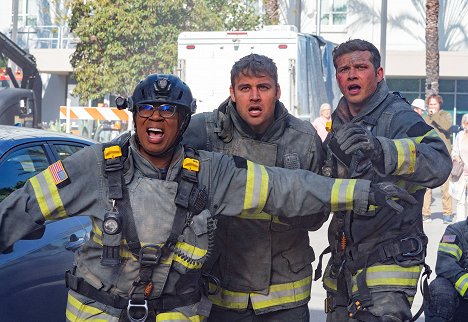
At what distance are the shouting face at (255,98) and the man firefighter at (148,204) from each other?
0.64 m

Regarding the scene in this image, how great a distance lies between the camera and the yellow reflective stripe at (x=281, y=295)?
15.0 ft

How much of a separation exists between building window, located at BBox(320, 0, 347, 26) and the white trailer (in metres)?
19.1

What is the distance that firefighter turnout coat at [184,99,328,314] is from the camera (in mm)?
4586

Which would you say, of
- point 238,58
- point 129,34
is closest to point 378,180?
point 238,58

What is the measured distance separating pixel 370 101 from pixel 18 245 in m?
1.98

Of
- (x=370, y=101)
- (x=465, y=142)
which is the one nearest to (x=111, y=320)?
(x=370, y=101)

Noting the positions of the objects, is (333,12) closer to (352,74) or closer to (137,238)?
(352,74)

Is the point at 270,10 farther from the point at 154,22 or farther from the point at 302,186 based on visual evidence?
the point at 302,186

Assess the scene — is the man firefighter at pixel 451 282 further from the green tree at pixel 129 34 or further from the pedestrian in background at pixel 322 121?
Answer: the green tree at pixel 129 34

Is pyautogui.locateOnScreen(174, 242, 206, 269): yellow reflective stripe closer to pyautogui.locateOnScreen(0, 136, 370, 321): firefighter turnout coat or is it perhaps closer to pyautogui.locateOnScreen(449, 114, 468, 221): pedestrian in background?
pyautogui.locateOnScreen(0, 136, 370, 321): firefighter turnout coat

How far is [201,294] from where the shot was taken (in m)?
4.00

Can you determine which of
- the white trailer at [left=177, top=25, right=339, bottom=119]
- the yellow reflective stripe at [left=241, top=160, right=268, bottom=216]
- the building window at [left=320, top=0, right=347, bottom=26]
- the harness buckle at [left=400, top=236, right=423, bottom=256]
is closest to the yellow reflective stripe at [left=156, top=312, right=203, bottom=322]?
the yellow reflective stripe at [left=241, top=160, right=268, bottom=216]

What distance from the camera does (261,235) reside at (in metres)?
4.59

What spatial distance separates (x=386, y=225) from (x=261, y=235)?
23.2 inches
